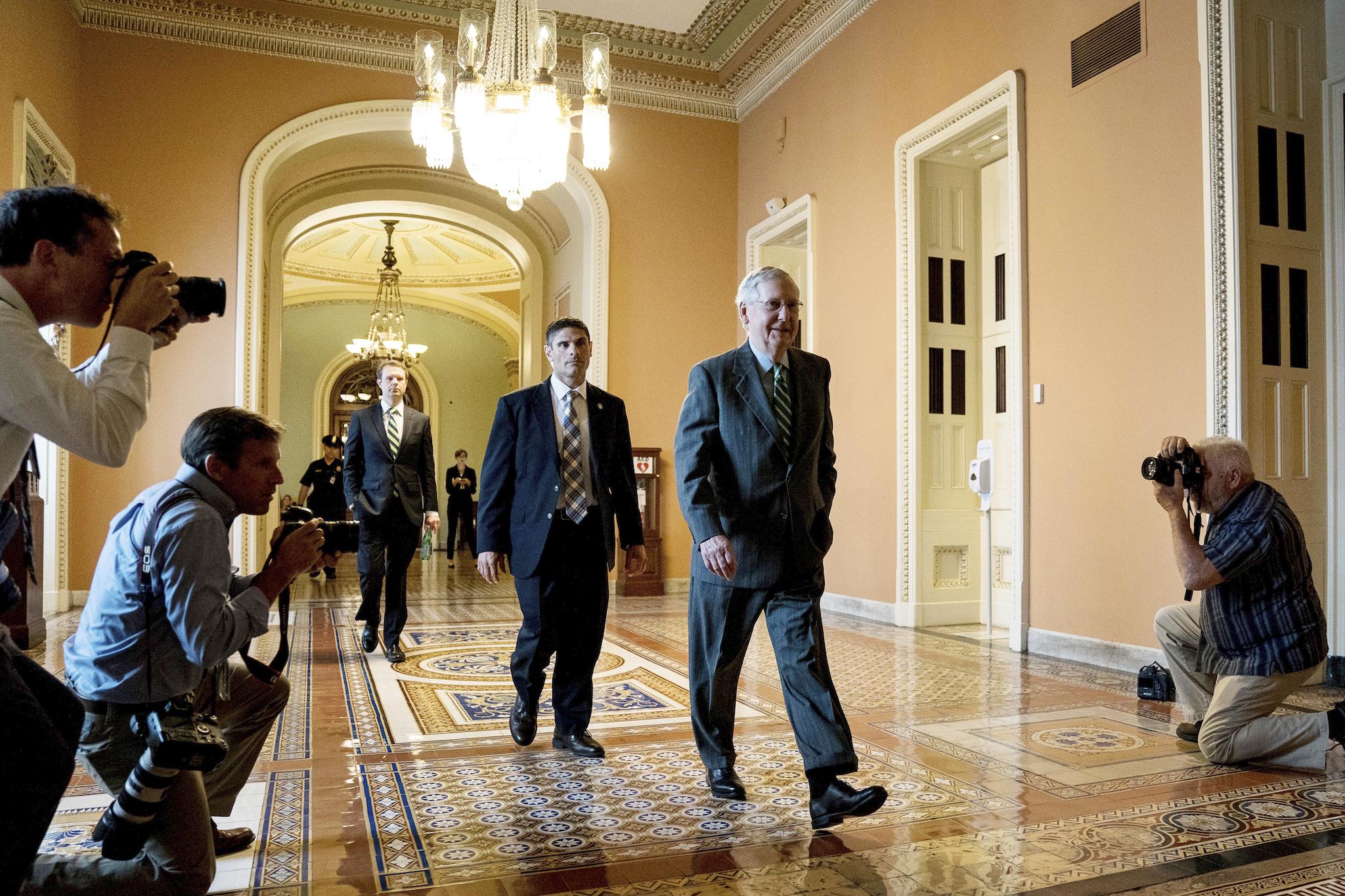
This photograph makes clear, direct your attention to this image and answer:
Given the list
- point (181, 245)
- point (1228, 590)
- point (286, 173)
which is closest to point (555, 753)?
point (1228, 590)

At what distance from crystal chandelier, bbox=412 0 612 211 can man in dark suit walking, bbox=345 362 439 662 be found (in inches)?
52.7

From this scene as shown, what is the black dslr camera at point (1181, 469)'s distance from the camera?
10.5ft

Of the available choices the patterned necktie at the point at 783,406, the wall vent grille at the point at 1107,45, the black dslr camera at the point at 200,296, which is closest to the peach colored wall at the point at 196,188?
the wall vent grille at the point at 1107,45

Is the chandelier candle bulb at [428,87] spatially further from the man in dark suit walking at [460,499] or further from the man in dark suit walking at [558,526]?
the man in dark suit walking at [460,499]

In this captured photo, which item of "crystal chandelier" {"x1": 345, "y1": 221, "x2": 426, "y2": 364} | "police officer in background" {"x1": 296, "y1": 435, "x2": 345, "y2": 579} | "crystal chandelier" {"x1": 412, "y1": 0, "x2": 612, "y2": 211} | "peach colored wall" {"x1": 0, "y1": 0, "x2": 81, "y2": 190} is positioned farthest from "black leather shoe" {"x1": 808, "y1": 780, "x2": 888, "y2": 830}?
"crystal chandelier" {"x1": 345, "y1": 221, "x2": 426, "y2": 364}

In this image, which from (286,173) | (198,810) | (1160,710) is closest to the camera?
(198,810)

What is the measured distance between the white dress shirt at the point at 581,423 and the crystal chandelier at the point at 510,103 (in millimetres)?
2510

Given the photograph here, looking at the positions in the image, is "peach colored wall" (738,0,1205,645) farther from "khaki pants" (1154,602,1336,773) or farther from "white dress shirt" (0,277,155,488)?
"white dress shirt" (0,277,155,488)

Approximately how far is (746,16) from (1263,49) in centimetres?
493

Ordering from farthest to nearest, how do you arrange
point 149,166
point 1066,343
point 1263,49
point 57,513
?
point 149,166, point 57,513, point 1066,343, point 1263,49

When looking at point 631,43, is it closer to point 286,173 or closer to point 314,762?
point 286,173

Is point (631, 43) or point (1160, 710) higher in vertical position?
point (631, 43)

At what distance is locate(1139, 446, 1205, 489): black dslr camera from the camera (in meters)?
3.21

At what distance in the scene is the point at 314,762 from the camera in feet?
10.6
